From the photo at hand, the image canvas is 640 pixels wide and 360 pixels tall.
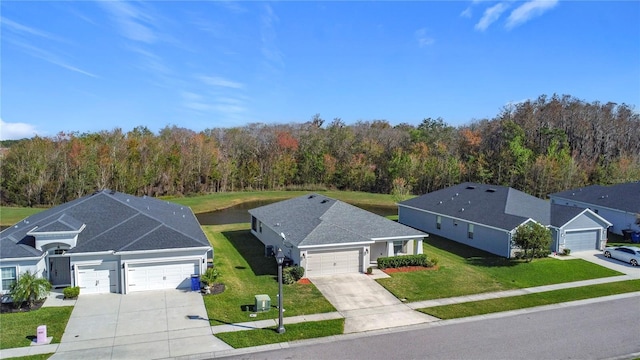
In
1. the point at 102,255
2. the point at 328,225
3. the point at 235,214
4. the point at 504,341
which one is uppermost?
the point at 328,225

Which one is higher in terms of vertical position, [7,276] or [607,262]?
[7,276]

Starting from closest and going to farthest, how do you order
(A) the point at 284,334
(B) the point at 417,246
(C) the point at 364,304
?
1. (A) the point at 284,334
2. (C) the point at 364,304
3. (B) the point at 417,246

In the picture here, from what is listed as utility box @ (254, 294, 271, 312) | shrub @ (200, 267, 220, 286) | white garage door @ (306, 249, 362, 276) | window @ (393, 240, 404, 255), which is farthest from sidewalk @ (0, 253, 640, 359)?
shrub @ (200, 267, 220, 286)

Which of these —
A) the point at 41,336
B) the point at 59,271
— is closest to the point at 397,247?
the point at 59,271

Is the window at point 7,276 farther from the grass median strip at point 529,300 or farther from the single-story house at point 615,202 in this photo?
the single-story house at point 615,202

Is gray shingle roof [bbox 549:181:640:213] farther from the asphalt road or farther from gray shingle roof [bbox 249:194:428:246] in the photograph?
the asphalt road

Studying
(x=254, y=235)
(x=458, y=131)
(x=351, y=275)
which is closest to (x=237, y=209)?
(x=254, y=235)

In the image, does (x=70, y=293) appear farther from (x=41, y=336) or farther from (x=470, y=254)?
(x=470, y=254)
